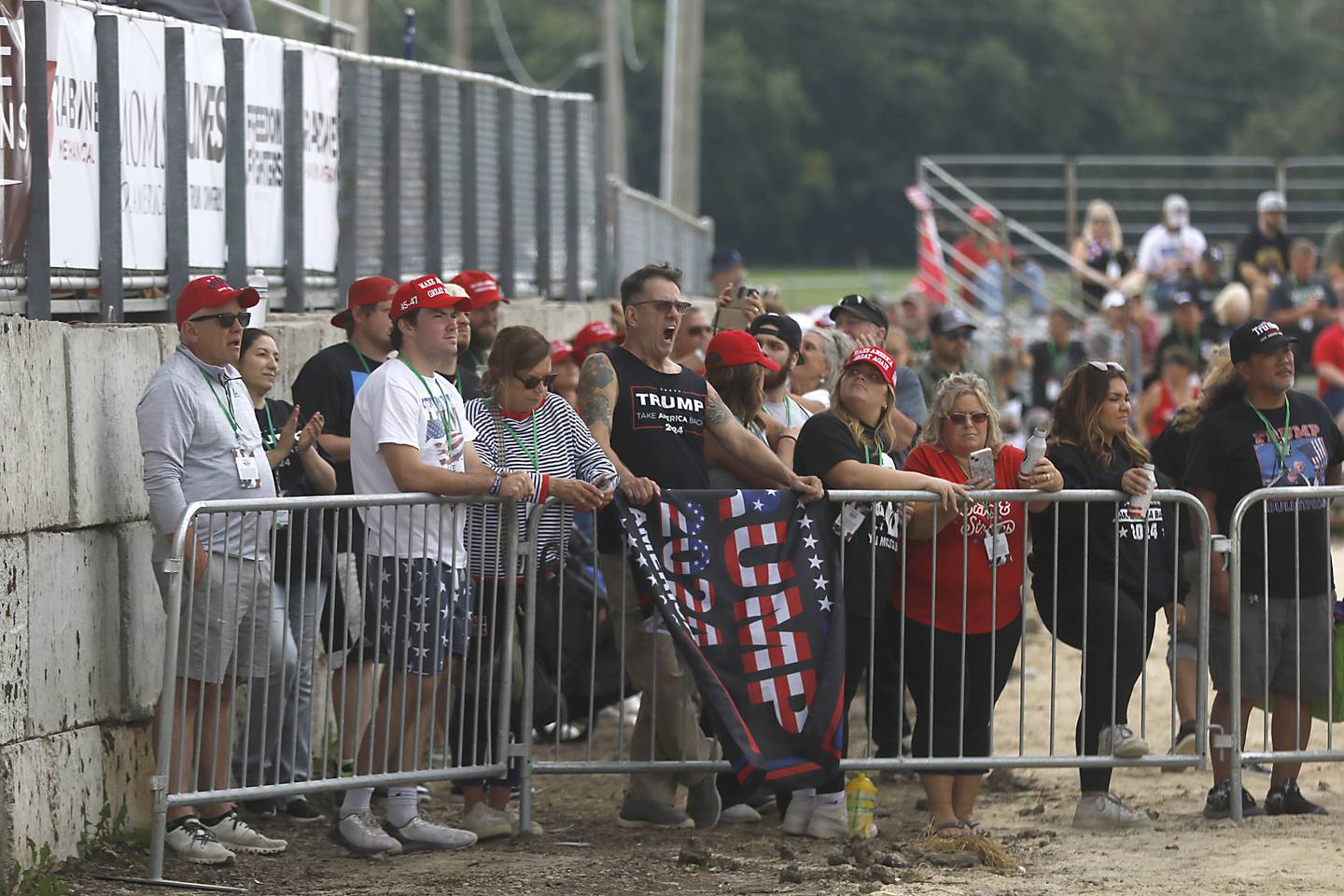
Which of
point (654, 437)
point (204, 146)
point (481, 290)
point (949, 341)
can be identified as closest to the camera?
point (654, 437)

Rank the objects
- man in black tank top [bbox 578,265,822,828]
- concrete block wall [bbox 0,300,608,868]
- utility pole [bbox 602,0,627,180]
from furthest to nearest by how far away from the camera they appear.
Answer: utility pole [bbox 602,0,627,180], man in black tank top [bbox 578,265,822,828], concrete block wall [bbox 0,300,608,868]

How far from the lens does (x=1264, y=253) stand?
2181 cm

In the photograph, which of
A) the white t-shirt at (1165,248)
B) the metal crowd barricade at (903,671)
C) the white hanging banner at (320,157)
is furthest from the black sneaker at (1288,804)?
the white t-shirt at (1165,248)

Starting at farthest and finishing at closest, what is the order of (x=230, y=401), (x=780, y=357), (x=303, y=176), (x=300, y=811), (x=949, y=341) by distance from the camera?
(x=949, y=341), (x=303, y=176), (x=780, y=357), (x=300, y=811), (x=230, y=401)

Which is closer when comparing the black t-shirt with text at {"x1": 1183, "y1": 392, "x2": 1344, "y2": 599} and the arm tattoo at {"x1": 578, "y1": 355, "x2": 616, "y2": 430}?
the arm tattoo at {"x1": 578, "y1": 355, "x2": 616, "y2": 430}

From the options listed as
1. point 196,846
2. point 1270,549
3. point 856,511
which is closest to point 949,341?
point 1270,549

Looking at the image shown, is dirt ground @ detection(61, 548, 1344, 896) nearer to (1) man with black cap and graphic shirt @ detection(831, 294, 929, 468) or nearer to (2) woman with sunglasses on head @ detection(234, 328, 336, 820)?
(2) woman with sunglasses on head @ detection(234, 328, 336, 820)

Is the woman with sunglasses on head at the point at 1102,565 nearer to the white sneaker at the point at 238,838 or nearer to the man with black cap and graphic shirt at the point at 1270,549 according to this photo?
the man with black cap and graphic shirt at the point at 1270,549

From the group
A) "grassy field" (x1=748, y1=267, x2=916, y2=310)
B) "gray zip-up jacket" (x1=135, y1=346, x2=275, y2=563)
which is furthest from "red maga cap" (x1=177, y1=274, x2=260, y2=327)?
"grassy field" (x1=748, y1=267, x2=916, y2=310)

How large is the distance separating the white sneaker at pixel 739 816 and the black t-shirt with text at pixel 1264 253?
1443 cm

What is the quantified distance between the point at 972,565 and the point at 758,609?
2.81ft

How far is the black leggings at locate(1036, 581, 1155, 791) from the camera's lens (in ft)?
27.8

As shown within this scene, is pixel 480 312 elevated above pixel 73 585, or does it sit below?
above

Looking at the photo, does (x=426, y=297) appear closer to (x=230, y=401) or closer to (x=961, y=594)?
(x=230, y=401)
